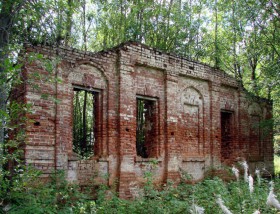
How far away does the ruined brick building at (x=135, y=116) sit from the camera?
8109 millimetres

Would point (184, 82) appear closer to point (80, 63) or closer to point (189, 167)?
point (189, 167)

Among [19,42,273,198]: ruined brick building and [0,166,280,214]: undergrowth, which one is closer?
[0,166,280,214]: undergrowth

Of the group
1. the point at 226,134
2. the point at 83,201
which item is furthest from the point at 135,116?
the point at 226,134

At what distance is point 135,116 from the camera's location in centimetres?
989

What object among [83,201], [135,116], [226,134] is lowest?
[83,201]

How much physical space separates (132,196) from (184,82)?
14.2ft

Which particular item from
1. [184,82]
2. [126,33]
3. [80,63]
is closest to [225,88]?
[184,82]

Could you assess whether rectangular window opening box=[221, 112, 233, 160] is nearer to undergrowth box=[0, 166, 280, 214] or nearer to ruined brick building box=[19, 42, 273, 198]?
ruined brick building box=[19, 42, 273, 198]

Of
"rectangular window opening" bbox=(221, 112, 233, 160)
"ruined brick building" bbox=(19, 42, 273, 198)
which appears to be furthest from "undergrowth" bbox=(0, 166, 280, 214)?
"rectangular window opening" bbox=(221, 112, 233, 160)

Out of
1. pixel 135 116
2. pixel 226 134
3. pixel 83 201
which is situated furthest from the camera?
pixel 226 134

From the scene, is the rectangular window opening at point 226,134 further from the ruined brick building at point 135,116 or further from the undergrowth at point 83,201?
the undergrowth at point 83,201

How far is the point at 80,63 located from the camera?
29.3 ft

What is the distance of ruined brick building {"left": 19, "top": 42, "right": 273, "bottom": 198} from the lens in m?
8.11

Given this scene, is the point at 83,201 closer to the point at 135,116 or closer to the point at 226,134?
the point at 135,116
